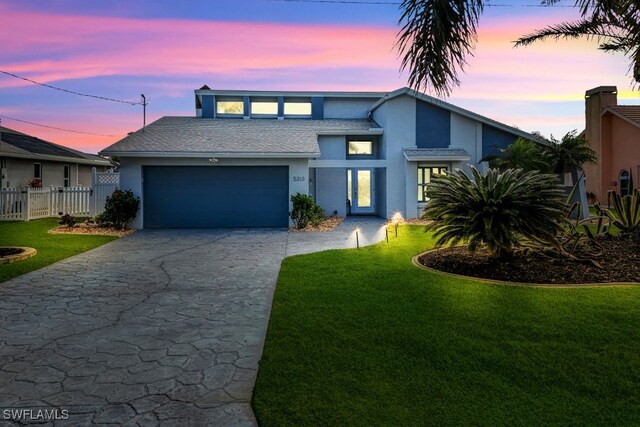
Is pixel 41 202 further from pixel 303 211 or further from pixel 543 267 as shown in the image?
pixel 543 267

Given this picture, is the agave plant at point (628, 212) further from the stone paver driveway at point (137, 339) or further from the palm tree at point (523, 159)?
the stone paver driveway at point (137, 339)

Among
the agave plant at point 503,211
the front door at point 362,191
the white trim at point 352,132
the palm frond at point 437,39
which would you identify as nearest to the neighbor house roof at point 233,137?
Answer: the white trim at point 352,132

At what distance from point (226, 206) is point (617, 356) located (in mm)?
14694

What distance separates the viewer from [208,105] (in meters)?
25.5

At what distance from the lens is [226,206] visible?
16969 mm

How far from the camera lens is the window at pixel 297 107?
1004 inches

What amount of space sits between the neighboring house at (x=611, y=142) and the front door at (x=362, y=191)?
15038mm

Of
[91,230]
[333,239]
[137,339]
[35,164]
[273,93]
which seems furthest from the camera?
[273,93]

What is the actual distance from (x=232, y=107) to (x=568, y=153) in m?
18.6

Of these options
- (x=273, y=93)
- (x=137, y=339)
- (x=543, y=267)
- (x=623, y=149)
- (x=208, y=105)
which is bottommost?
(x=137, y=339)

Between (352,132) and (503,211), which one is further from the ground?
(352,132)

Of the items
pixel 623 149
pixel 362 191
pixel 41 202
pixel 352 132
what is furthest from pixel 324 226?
pixel 623 149

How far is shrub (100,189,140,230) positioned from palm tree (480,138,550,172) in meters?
15.6

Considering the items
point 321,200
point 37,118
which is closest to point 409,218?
point 321,200
